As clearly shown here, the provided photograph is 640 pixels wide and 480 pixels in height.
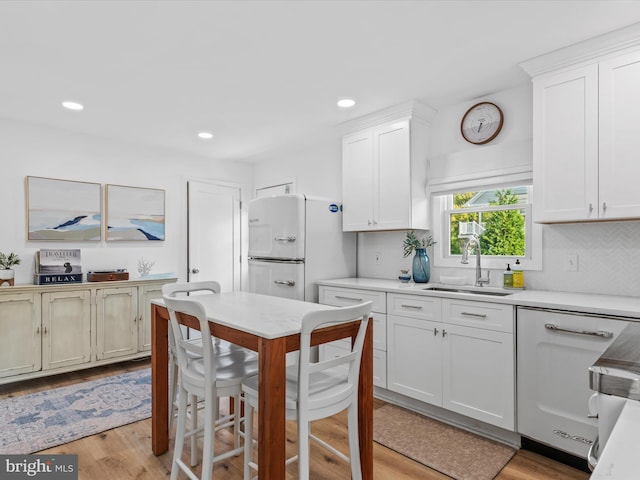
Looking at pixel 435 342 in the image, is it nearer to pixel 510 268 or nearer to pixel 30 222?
pixel 510 268

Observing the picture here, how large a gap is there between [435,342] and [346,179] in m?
1.72

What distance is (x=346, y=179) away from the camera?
364 cm

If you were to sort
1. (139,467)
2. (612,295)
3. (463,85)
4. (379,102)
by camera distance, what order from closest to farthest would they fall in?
(139,467), (612,295), (463,85), (379,102)

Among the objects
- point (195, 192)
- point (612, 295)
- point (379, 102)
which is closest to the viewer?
point (612, 295)

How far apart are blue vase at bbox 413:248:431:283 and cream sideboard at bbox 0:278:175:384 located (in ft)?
8.55

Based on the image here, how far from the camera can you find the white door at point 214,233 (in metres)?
4.76

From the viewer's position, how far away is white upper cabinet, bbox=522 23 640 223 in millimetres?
2111

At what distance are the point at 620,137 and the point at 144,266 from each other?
14.3ft

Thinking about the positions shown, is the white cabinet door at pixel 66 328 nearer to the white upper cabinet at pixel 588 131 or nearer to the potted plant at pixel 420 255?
the potted plant at pixel 420 255

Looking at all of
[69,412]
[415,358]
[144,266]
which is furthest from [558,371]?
[144,266]

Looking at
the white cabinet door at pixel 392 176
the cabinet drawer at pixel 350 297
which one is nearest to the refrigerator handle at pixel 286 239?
the cabinet drawer at pixel 350 297

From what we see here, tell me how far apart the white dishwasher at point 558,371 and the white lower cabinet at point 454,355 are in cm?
7

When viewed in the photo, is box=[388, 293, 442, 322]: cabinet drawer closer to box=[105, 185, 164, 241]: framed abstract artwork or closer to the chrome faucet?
the chrome faucet

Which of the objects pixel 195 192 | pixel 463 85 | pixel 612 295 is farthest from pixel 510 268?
pixel 195 192
